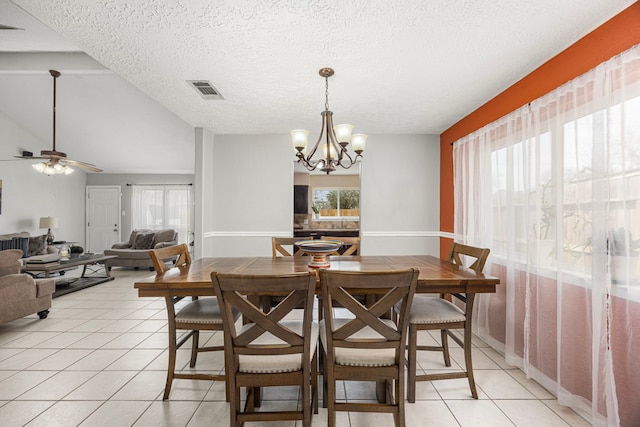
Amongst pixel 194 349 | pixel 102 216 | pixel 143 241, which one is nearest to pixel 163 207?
pixel 102 216

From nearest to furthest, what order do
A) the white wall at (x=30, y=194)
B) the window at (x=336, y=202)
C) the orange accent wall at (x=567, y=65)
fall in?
the orange accent wall at (x=567, y=65), the white wall at (x=30, y=194), the window at (x=336, y=202)

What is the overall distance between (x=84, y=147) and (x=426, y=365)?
26.7 ft

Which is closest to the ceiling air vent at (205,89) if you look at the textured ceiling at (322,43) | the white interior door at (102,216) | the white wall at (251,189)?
the textured ceiling at (322,43)

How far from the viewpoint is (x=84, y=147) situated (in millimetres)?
6898

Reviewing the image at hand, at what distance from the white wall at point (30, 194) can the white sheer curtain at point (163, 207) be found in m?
1.43

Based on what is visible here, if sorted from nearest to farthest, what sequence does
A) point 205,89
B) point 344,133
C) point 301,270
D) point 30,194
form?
point 301,270 < point 344,133 < point 205,89 < point 30,194

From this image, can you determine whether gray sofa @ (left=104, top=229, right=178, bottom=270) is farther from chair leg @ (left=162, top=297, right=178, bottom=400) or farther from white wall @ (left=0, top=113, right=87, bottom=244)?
chair leg @ (left=162, top=297, right=178, bottom=400)

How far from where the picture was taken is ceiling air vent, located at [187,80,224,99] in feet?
8.85

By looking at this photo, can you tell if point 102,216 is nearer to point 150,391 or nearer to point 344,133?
point 150,391

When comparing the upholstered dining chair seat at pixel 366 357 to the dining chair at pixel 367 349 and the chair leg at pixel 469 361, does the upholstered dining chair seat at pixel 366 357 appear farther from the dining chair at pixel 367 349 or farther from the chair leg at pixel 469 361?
the chair leg at pixel 469 361

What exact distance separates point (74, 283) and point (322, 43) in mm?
5733

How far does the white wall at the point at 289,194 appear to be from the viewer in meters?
4.47

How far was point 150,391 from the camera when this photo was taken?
6.91 ft

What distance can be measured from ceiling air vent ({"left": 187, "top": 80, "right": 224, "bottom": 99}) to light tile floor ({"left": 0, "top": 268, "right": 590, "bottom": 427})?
2.41 metres
